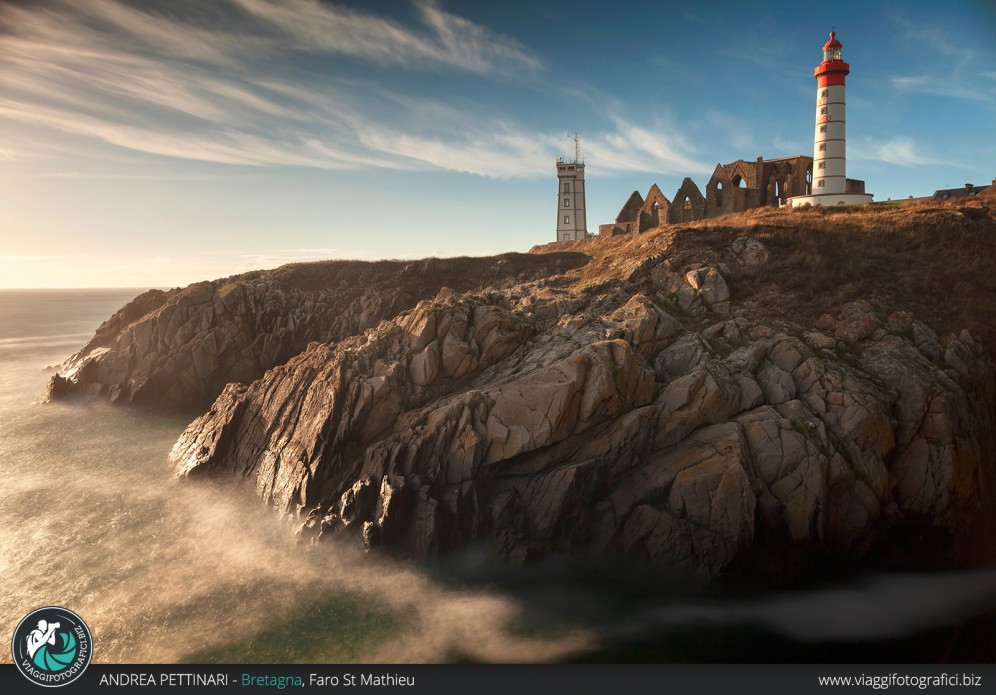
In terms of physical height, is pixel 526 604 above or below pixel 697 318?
below

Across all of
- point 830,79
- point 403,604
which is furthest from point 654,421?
point 830,79

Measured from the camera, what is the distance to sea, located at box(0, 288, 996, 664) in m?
16.1

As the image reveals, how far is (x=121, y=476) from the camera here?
2888 centimetres

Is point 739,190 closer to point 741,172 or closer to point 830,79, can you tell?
point 741,172

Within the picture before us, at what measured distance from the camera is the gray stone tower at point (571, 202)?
76562 mm

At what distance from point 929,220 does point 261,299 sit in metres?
56.8

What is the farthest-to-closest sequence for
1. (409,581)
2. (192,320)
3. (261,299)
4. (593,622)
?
(261,299) → (192,320) → (409,581) → (593,622)

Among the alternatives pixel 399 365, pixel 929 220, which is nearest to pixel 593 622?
pixel 399 365

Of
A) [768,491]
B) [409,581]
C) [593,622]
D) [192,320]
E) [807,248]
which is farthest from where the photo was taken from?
[192,320]

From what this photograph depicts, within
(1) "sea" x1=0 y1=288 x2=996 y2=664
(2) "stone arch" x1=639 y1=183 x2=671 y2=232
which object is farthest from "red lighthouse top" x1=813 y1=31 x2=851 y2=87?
(1) "sea" x1=0 y1=288 x2=996 y2=664

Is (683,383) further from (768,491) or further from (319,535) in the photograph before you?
(319,535)
